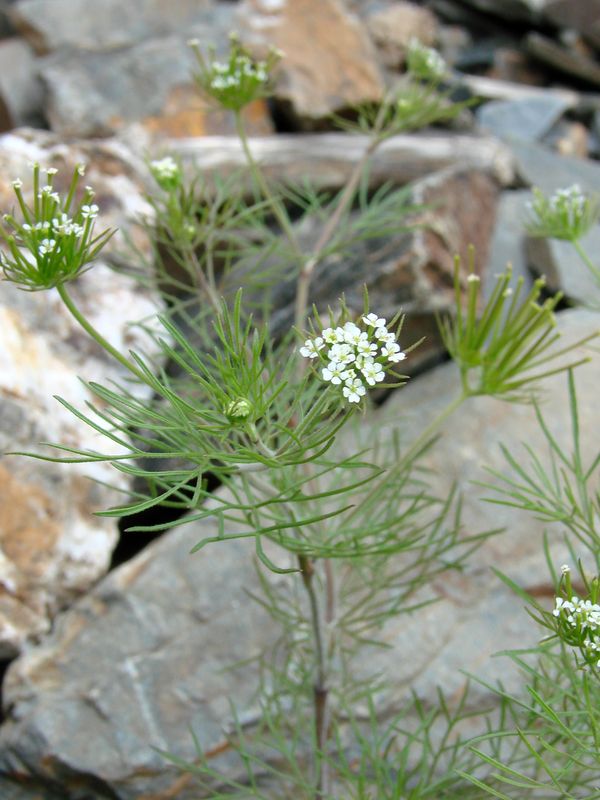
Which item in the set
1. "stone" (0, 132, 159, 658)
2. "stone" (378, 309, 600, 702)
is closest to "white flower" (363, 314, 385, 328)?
"stone" (378, 309, 600, 702)

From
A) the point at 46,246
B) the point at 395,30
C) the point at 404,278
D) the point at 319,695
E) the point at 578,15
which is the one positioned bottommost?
the point at 319,695

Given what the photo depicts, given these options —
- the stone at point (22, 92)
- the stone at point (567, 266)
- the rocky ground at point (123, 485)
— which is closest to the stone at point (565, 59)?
the rocky ground at point (123, 485)

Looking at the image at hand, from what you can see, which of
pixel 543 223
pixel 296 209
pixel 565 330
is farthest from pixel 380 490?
pixel 296 209

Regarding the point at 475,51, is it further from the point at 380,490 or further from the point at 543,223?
the point at 380,490

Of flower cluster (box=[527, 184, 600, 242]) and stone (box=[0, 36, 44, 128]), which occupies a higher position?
stone (box=[0, 36, 44, 128])

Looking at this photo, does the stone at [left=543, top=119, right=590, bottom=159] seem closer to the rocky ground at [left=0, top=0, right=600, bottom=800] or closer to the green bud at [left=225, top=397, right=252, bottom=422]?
the rocky ground at [left=0, top=0, right=600, bottom=800]

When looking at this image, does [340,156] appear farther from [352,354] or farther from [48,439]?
[352,354]

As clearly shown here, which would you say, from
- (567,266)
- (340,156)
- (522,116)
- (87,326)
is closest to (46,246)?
(87,326)
